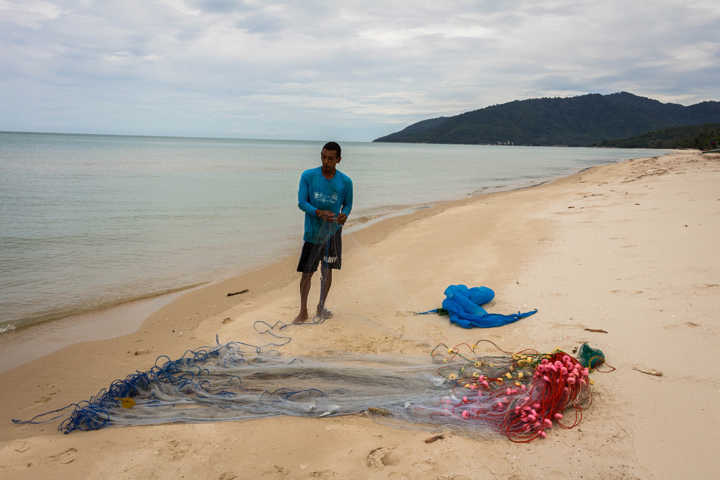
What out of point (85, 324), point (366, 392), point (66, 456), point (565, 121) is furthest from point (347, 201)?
point (565, 121)

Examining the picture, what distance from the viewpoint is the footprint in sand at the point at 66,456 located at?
2.84 meters

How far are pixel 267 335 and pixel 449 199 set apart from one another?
48.9 ft

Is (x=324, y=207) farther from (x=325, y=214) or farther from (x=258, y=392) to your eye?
(x=258, y=392)

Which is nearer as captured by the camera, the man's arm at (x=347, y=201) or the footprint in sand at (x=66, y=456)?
the footprint in sand at (x=66, y=456)

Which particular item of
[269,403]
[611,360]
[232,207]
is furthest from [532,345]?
[232,207]

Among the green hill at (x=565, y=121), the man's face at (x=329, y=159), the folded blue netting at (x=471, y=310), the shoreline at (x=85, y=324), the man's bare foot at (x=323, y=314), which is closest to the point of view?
the man's face at (x=329, y=159)

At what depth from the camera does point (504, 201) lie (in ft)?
49.6

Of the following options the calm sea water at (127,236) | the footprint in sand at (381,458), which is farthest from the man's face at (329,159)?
the calm sea water at (127,236)

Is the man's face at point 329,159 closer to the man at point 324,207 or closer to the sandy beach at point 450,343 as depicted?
the man at point 324,207

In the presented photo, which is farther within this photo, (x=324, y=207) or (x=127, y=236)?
(x=127, y=236)

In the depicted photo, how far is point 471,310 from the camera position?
474cm

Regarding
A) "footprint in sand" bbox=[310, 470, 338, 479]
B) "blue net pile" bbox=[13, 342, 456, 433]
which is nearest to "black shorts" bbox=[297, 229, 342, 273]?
"blue net pile" bbox=[13, 342, 456, 433]

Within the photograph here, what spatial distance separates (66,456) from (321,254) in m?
2.85

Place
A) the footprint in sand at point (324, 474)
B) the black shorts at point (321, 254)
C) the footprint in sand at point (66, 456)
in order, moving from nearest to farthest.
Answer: the footprint in sand at point (324, 474) < the footprint in sand at point (66, 456) < the black shorts at point (321, 254)
